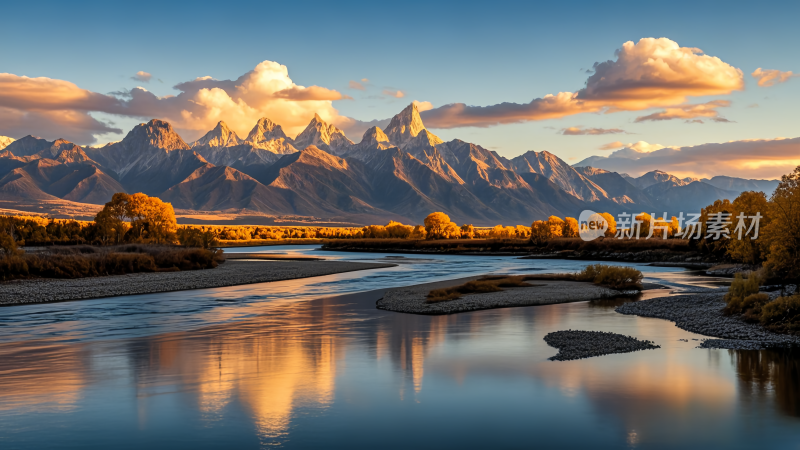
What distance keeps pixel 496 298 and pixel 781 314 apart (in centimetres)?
1786

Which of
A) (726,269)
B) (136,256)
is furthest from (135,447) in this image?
(726,269)

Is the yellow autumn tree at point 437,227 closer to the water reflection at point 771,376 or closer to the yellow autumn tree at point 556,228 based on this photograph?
the yellow autumn tree at point 556,228

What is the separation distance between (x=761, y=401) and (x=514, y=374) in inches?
264

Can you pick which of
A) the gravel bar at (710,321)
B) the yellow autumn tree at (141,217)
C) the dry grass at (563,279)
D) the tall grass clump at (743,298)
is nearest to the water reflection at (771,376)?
the gravel bar at (710,321)

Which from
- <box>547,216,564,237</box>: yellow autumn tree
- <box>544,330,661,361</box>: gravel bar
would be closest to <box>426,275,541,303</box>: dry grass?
<box>544,330,661,361</box>: gravel bar

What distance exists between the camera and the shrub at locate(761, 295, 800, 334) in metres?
25.8

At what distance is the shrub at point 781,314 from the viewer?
25.8 meters

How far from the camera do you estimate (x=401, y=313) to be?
1368 inches

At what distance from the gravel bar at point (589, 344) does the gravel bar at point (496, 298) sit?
10.5 metres

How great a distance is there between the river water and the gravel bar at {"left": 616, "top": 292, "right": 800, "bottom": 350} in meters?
1.11

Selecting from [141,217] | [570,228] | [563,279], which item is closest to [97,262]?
[563,279]

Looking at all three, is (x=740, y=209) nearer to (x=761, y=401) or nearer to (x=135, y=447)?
(x=761, y=401)

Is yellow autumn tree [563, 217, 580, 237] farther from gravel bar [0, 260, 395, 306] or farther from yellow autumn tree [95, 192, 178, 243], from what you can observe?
gravel bar [0, 260, 395, 306]

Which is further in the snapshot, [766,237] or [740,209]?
[740,209]
